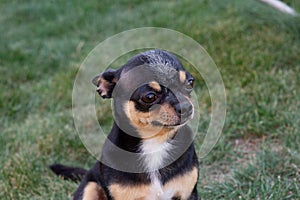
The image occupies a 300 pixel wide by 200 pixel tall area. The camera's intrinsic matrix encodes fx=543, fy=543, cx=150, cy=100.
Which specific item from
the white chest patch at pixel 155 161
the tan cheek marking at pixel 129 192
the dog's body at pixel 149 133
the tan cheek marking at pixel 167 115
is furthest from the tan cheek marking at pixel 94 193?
the tan cheek marking at pixel 167 115

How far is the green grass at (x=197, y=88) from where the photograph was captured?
3805mm

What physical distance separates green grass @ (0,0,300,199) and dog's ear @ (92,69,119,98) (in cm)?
108

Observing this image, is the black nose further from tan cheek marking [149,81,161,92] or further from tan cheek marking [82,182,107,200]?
Result: tan cheek marking [82,182,107,200]

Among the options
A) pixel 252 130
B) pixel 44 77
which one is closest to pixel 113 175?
pixel 252 130

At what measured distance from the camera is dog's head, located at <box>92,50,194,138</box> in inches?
106

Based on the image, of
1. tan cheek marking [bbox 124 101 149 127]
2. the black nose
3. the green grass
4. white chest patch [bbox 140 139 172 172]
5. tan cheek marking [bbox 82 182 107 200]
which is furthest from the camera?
the green grass

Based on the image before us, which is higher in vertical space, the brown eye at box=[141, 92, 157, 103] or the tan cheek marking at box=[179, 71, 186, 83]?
the tan cheek marking at box=[179, 71, 186, 83]

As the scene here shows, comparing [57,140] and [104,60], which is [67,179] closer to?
[57,140]

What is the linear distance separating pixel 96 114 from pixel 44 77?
141cm

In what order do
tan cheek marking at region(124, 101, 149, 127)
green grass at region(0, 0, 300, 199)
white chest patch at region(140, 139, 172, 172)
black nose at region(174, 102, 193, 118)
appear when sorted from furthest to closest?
1. green grass at region(0, 0, 300, 199)
2. white chest patch at region(140, 139, 172, 172)
3. tan cheek marking at region(124, 101, 149, 127)
4. black nose at region(174, 102, 193, 118)

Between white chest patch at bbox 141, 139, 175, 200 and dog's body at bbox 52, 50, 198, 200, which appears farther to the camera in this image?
white chest patch at bbox 141, 139, 175, 200

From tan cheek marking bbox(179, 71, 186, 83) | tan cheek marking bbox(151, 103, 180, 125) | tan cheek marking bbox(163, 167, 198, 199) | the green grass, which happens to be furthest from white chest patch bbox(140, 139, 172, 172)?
A: the green grass

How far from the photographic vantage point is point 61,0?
7918 millimetres

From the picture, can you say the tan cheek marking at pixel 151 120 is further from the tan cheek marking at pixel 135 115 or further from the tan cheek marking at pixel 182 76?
the tan cheek marking at pixel 182 76
